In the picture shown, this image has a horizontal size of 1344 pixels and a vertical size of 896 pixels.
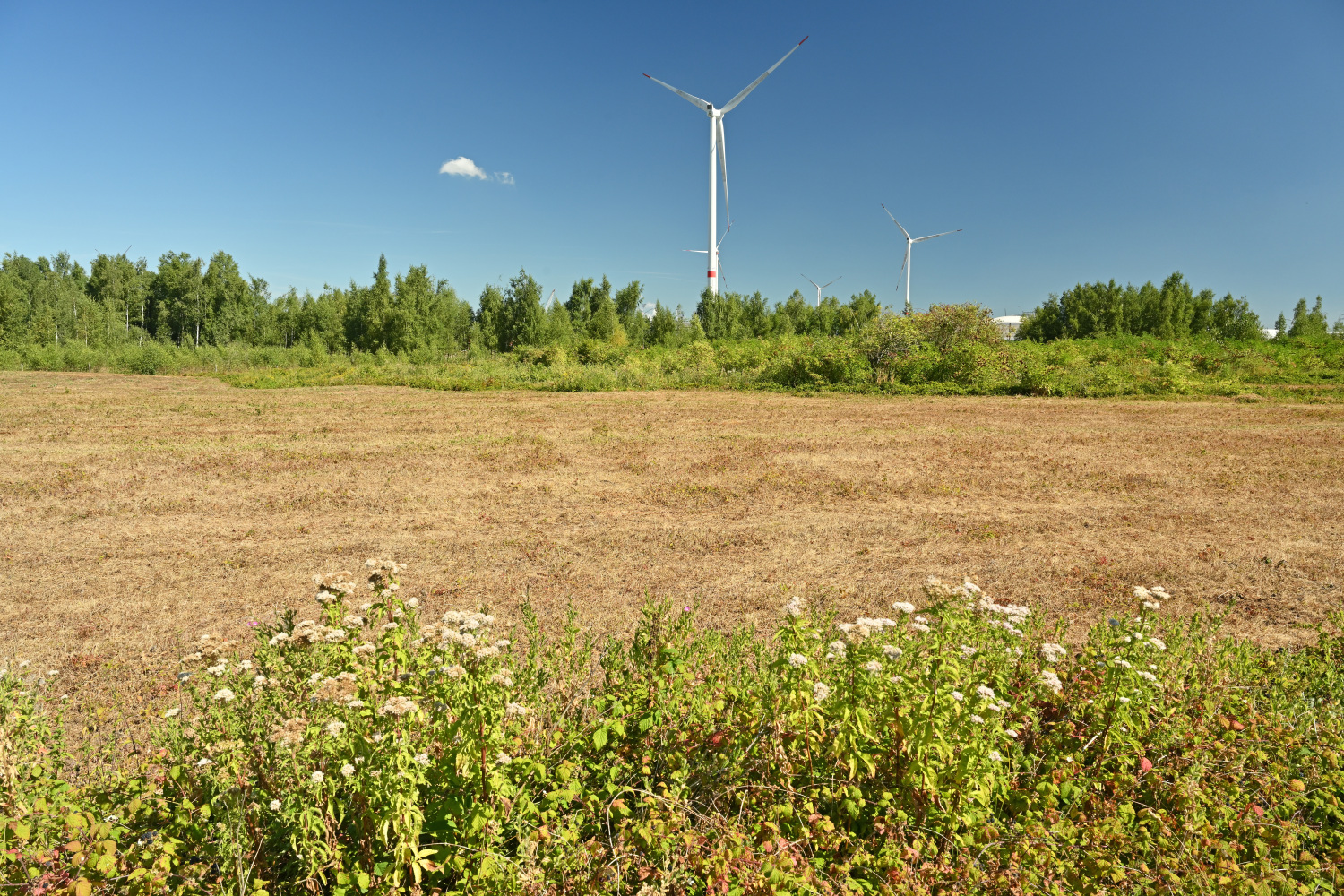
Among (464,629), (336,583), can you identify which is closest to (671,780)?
(464,629)

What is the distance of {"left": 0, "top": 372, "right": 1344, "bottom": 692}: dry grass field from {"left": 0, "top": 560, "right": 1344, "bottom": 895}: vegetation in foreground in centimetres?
228

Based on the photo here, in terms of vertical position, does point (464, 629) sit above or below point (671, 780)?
above

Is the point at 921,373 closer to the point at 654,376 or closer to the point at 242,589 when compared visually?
the point at 654,376

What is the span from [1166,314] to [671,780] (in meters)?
64.2

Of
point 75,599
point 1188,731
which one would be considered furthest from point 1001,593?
point 75,599

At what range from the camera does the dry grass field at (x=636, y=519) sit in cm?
590

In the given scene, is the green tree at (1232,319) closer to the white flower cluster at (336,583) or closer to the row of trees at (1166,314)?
the row of trees at (1166,314)

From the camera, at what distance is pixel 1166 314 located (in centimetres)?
5250

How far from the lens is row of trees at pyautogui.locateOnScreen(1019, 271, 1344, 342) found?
52.6 m

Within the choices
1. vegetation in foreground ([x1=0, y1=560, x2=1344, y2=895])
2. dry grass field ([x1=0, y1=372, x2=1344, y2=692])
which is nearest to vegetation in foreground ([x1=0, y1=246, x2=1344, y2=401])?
dry grass field ([x1=0, y1=372, x2=1344, y2=692])

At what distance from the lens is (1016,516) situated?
350 inches

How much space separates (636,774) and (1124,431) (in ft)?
59.3

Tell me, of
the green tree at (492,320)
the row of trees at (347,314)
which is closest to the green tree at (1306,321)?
the row of trees at (347,314)

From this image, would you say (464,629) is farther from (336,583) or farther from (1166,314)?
(1166,314)
